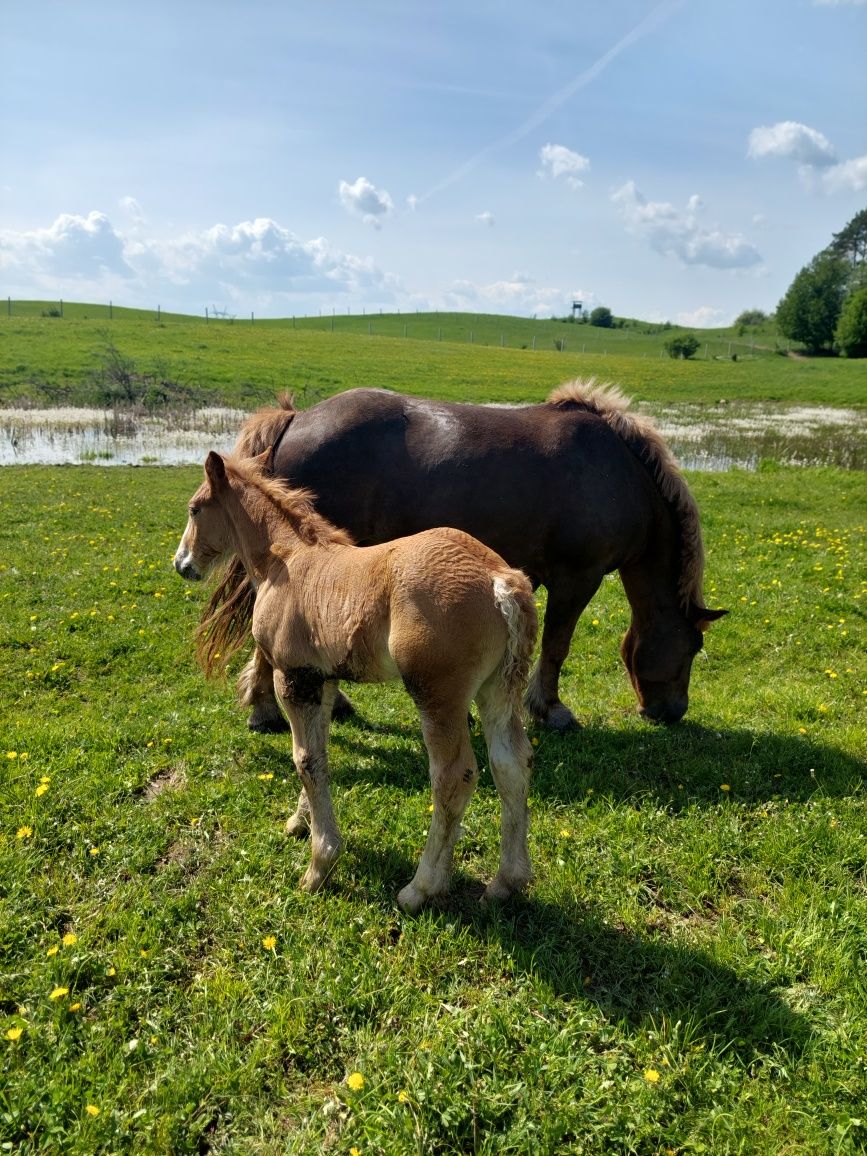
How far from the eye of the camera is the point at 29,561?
911 centimetres

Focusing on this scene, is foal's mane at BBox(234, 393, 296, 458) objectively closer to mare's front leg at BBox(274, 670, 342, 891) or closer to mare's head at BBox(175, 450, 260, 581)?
mare's head at BBox(175, 450, 260, 581)

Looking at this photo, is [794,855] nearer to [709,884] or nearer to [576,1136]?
[709,884]

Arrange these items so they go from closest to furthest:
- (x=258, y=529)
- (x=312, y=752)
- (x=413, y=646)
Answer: (x=413, y=646) → (x=312, y=752) → (x=258, y=529)

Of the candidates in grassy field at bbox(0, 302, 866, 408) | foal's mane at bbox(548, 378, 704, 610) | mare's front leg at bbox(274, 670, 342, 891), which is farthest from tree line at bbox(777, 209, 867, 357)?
mare's front leg at bbox(274, 670, 342, 891)

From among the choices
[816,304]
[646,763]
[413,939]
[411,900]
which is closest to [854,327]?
[816,304]

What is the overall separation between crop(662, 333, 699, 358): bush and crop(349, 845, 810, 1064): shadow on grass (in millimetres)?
80145

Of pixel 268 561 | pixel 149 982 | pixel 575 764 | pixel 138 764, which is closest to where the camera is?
pixel 149 982

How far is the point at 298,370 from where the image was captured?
38312 mm

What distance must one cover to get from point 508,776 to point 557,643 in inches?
96.7

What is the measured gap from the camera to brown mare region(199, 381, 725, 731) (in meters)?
5.62

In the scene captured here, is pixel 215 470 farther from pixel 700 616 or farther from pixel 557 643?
pixel 700 616

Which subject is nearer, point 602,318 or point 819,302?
point 819,302

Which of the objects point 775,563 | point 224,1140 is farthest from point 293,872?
point 775,563

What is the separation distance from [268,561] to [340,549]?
0.54 m
